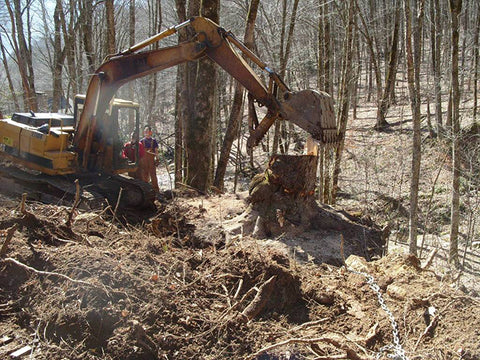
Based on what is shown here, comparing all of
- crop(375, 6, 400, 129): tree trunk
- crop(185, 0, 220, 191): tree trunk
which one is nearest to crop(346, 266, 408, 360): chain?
crop(185, 0, 220, 191): tree trunk

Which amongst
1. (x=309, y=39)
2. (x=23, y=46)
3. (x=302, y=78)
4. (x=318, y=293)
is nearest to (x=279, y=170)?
(x=318, y=293)

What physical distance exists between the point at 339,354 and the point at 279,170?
439 centimetres

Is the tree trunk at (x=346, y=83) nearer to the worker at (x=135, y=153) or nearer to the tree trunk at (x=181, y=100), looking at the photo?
the tree trunk at (x=181, y=100)

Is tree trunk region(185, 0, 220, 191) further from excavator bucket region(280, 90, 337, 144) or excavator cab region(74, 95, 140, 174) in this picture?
excavator bucket region(280, 90, 337, 144)

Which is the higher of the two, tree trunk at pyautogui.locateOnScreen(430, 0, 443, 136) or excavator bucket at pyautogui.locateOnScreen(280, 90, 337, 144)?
tree trunk at pyautogui.locateOnScreen(430, 0, 443, 136)

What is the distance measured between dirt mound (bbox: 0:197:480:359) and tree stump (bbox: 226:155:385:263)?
2.51 metres

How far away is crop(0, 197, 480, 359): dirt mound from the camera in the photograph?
131 inches

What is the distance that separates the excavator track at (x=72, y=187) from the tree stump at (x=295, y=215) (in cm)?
226

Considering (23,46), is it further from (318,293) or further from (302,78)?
(318,293)

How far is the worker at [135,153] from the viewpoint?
32.3 ft

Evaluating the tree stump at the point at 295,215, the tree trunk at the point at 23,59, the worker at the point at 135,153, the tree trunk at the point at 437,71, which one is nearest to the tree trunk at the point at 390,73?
the tree trunk at the point at 437,71

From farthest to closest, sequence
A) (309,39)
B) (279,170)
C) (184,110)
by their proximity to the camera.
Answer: (309,39) < (184,110) < (279,170)

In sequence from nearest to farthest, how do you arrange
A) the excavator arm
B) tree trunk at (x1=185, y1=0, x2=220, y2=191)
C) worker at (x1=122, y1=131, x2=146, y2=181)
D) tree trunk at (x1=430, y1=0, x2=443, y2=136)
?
the excavator arm → worker at (x1=122, y1=131, x2=146, y2=181) → tree trunk at (x1=185, y1=0, x2=220, y2=191) → tree trunk at (x1=430, y1=0, x2=443, y2=136)

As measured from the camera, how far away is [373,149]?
18.8 m
